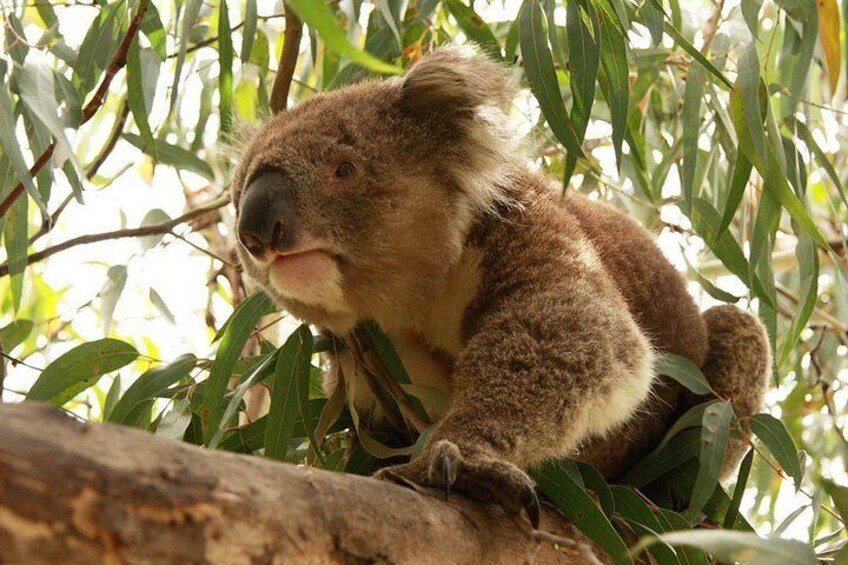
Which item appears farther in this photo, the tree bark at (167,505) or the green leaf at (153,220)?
the green leaf at (153,220)

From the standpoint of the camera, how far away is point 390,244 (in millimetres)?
2465

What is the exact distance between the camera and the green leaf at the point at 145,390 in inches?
101

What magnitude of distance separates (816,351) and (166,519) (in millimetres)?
3219

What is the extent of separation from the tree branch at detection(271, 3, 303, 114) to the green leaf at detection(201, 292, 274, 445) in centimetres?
55

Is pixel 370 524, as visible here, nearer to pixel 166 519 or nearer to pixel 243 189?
pixel 166 519

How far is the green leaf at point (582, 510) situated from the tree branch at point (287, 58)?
4.15ft

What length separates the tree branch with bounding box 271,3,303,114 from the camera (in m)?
2.68

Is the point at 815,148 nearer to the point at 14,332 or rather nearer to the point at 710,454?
the point at 710,454

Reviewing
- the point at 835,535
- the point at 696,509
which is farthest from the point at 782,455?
the point at 835,535

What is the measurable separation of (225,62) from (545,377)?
3.88 ft

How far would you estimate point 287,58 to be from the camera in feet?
8.94

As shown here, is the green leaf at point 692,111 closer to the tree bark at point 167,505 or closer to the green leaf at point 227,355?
the green leaf at point 227,355

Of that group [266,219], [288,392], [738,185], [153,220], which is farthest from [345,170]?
[153,220]

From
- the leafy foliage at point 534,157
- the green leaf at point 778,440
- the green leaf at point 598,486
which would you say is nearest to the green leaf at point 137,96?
the leafy foliage at point 534,157
